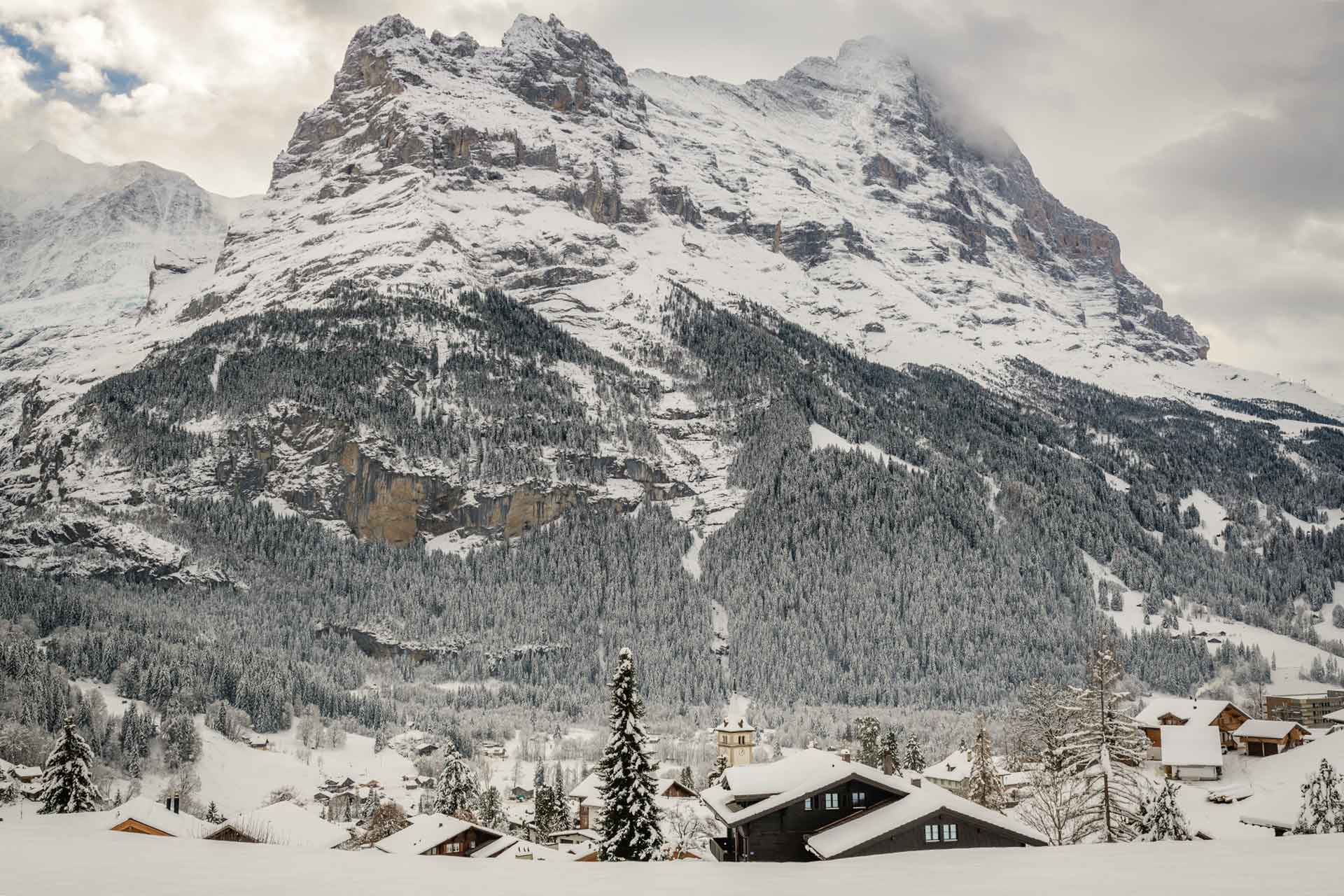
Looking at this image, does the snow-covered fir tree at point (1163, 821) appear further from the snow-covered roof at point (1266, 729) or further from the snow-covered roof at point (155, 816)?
the snow-covered roof at point (1266, 729)

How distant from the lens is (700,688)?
193 metres

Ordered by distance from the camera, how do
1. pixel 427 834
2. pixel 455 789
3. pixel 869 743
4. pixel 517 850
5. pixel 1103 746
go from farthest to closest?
pixel 869 743 < pixel 455 789 < pixel 517 850 < pixel 427 834 < pixel 1103 746

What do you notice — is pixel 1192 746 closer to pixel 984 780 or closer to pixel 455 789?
pixel 984 780

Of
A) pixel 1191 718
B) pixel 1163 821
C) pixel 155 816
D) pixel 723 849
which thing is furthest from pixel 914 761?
pixel 155 816

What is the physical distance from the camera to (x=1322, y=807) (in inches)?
1978

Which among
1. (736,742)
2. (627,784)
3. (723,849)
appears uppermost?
(627,784)

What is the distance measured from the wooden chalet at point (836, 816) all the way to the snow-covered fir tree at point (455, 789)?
48746 mm

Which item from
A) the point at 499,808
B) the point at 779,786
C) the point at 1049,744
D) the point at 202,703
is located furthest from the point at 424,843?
the point at 202,703

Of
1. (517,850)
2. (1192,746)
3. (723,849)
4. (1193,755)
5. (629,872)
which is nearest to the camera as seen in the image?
(629,872)

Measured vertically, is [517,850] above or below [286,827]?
below

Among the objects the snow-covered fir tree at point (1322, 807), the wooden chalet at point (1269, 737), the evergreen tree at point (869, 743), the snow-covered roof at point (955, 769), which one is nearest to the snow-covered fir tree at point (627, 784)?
the snow-covered fir tree at point (1322, 807)

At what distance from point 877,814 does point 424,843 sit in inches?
1449

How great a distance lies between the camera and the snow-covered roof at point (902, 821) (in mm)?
35656

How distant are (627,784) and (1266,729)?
233 ft
